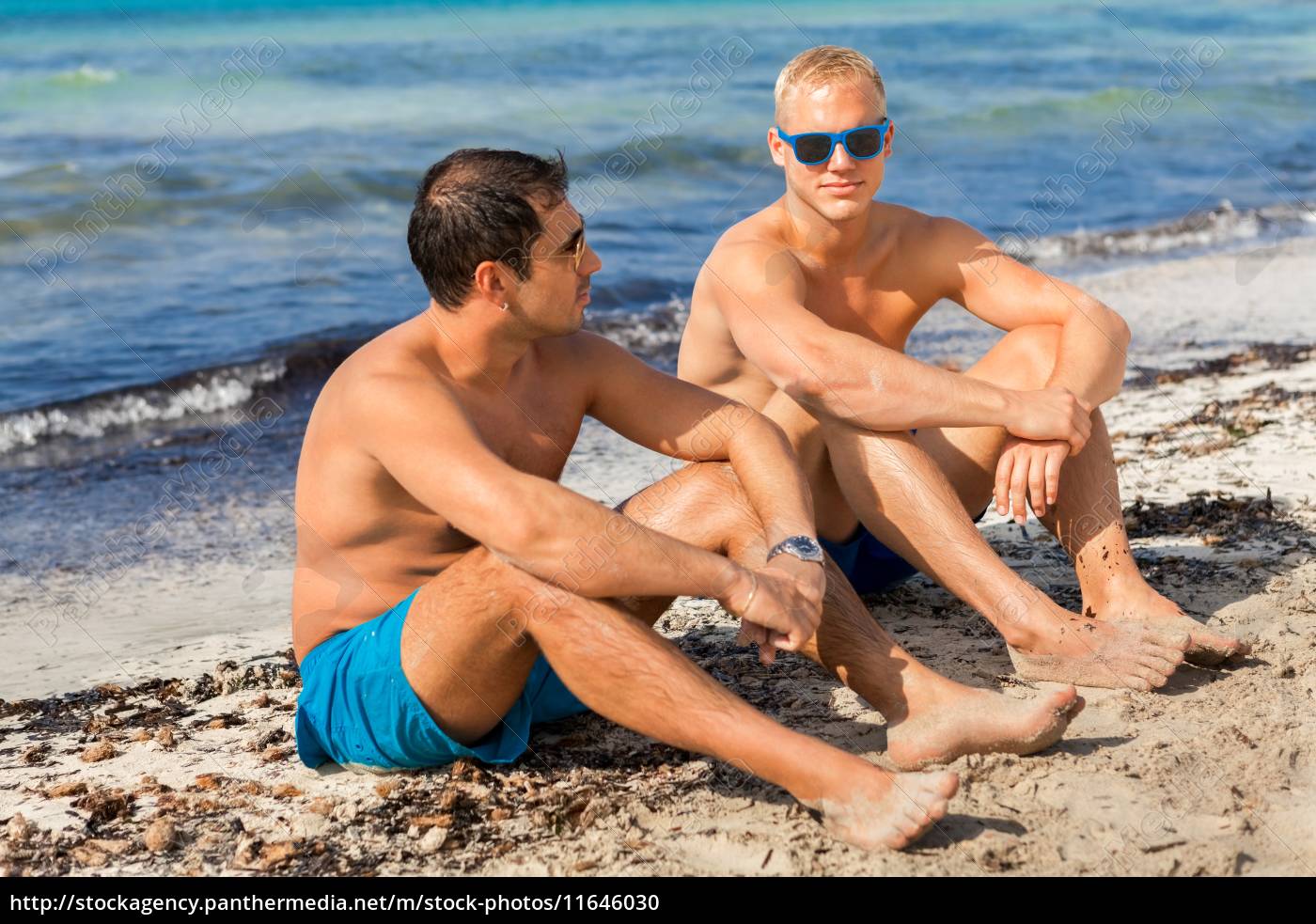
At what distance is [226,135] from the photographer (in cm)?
1667

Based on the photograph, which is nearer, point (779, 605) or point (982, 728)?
point (779, 605)

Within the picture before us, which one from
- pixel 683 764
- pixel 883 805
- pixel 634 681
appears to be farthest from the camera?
pixel 683 764

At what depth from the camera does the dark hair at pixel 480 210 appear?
3.30 metres

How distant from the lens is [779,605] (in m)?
3.09

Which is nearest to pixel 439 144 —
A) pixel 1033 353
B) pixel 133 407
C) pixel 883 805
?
pixel 133 407

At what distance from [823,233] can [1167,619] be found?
1541mm

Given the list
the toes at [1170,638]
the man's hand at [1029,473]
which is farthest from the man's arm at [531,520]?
the toes at [1170,638]

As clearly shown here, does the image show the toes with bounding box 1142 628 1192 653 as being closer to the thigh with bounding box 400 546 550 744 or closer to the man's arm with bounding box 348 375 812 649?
the man's arm with bounding box 348 375 812 649

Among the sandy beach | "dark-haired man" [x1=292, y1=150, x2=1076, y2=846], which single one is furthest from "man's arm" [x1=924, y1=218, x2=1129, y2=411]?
"dark-haired man" [x1=292, y1=150, x2=1076, y2=846]

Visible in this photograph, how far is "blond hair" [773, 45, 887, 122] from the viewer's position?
4105mm

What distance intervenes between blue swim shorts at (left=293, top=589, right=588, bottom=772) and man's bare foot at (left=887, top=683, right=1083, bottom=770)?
921 millimetres

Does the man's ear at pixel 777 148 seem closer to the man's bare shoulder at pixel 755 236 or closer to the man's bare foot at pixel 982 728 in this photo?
the man's bare shoulder at pixel 755 236

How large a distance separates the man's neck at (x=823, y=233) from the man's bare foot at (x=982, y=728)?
5.32 ft

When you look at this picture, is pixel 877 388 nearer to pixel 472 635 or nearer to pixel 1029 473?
pixel 1029 473
